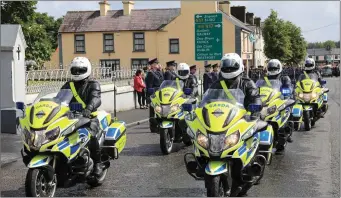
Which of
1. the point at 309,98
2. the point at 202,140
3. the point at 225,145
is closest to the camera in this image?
the point at 225,145

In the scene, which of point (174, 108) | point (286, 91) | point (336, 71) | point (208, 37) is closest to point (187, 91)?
point (174, 108)

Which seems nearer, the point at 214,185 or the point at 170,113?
the point at 214,185

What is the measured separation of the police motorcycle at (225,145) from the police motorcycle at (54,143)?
138 cm

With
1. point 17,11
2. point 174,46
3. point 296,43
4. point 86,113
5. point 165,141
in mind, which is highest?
point 17,11

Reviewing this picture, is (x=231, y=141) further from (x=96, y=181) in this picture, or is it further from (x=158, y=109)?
(x=158, y=109)

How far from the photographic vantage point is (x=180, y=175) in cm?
859

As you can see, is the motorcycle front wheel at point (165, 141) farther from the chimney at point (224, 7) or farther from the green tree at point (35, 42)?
the chimney at point (224, 7)

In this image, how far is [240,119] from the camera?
6305 mm

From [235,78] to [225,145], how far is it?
53.5 inches

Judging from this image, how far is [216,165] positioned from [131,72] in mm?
17765

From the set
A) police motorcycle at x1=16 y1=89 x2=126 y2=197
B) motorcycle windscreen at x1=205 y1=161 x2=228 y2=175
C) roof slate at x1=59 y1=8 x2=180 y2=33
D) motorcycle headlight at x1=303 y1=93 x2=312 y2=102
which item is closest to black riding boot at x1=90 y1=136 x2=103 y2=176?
→ police motorcycle at x1=16 y1=89 x2=126 y2=197

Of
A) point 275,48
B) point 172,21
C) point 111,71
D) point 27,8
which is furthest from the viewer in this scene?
point 275,48

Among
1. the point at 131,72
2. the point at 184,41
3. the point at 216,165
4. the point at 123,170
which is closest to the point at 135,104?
the point at 131,72

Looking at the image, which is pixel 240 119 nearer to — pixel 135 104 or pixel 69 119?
pixel 69 119
